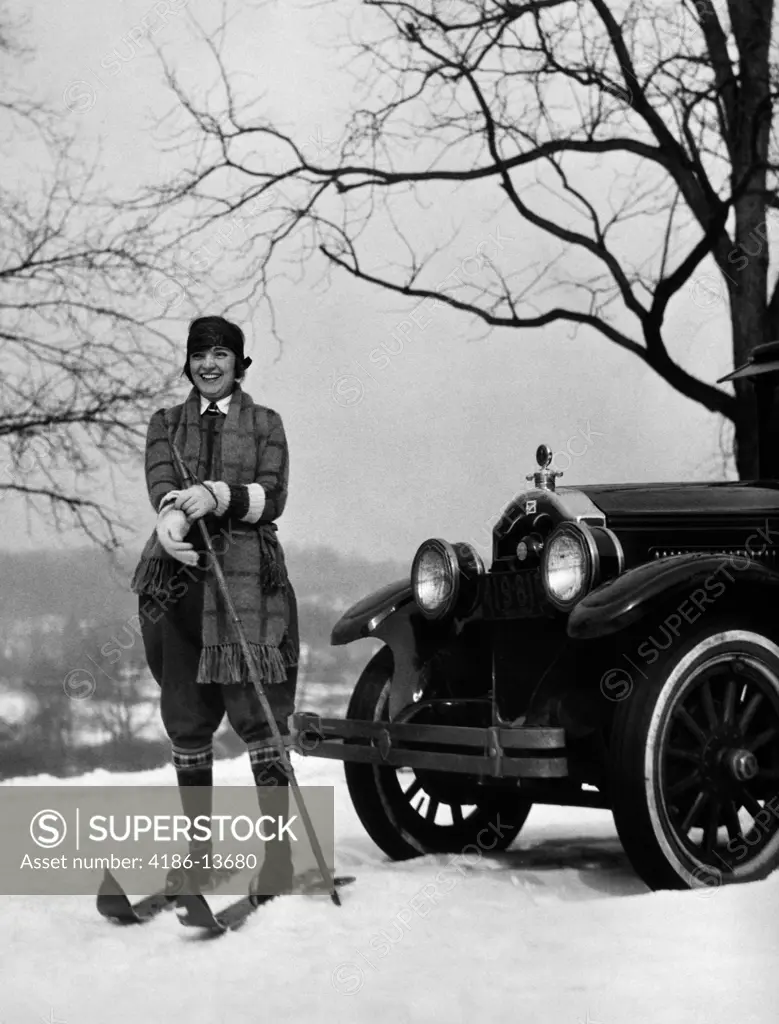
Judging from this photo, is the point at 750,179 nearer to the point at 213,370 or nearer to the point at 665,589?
the point at 665,589

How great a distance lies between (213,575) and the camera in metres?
3.67

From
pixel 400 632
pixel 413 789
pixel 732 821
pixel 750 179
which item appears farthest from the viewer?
pixel 750 179

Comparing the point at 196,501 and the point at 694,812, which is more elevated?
the point at 196,501

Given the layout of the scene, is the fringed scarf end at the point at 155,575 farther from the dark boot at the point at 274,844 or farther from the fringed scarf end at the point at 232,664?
the dark boot at the point at 274,844

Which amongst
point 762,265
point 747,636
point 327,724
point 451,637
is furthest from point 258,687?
point 762,265

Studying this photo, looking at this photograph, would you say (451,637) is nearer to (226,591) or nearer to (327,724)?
(327,724)

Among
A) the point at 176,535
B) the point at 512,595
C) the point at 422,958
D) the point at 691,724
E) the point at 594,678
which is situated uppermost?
the point at 176,535

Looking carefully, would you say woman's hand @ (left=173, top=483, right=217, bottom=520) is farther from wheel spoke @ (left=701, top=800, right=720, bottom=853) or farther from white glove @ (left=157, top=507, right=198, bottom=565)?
wheel spoke @ (left=701, top=800, right=720, bottom=853)

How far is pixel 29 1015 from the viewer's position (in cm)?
266

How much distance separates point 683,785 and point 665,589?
56 centimetres

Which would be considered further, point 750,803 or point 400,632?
point 400,632

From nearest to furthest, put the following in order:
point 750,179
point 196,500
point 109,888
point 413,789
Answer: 1. point 109,888
2. point 196,500
3. point 413,789
4. point 750,179

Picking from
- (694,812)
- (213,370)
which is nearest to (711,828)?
(694,812)

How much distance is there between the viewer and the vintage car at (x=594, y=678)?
140 inches
